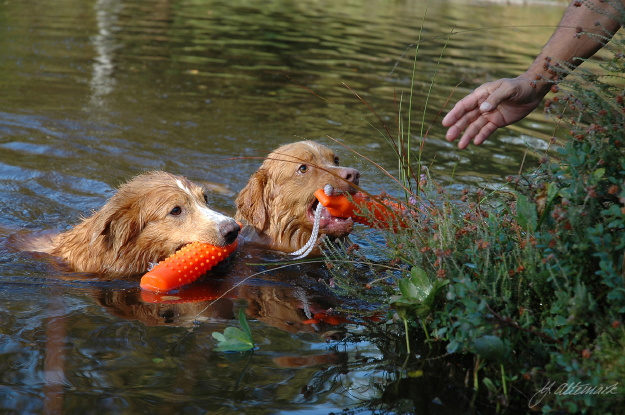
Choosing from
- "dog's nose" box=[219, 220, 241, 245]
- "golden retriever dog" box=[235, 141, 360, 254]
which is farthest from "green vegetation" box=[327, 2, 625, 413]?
"golden retriever dog" box=[235, 141, 360, 254]

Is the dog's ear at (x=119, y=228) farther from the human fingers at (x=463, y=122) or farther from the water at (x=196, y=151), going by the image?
the human fingers at (x=463, y=122)

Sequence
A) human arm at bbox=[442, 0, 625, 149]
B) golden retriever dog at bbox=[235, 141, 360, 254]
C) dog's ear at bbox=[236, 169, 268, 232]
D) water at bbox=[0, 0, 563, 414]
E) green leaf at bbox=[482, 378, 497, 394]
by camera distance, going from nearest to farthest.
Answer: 1. green leaf at bbox=[482, 378, 497, 394]
2. water at bbox=[0, 0, 563, 414]
3. human arm at bbox=[442, 0, 625, 149]
4. golden retriever dog at bbox=[235, 141, 360, 254]
5. dog's ear at bbox=[236, 169, 268, 232]

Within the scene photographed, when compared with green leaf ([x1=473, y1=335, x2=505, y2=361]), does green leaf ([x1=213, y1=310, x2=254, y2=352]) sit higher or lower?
lower

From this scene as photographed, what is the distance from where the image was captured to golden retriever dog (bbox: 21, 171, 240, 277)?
6030 mm

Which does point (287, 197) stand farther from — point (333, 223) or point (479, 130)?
point (479, 130)

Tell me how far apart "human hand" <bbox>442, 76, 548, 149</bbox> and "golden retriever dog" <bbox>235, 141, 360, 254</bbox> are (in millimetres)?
1616

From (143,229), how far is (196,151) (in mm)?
4331

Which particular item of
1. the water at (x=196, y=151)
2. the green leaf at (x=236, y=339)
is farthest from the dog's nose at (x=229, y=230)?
the green leaf at (x=236, y=339)

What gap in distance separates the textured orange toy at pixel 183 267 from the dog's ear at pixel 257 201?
1242 millimetres

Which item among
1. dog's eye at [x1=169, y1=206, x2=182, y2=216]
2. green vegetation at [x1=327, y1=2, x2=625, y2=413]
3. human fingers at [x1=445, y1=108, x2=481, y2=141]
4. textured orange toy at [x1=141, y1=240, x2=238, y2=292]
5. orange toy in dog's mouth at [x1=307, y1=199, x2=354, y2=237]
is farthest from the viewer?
orange toy in dog's mouth at [x1=307, y1=199, x2=354, y2=237]

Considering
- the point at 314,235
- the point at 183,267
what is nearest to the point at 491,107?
the point at 314,235

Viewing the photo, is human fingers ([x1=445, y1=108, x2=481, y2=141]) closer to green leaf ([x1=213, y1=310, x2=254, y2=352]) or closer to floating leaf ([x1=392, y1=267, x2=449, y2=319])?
floating leaf ([x1=392, y1=267, x2=449, y2=319])

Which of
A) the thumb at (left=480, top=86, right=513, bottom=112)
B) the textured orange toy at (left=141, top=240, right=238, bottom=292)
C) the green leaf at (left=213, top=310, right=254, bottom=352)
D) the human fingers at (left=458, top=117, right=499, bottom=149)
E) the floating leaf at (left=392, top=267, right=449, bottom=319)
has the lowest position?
the textured orange toy at (left=141, top=240, right=238, bottom=292)

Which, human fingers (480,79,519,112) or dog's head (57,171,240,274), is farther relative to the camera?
dog's head (57,171,240,274)
